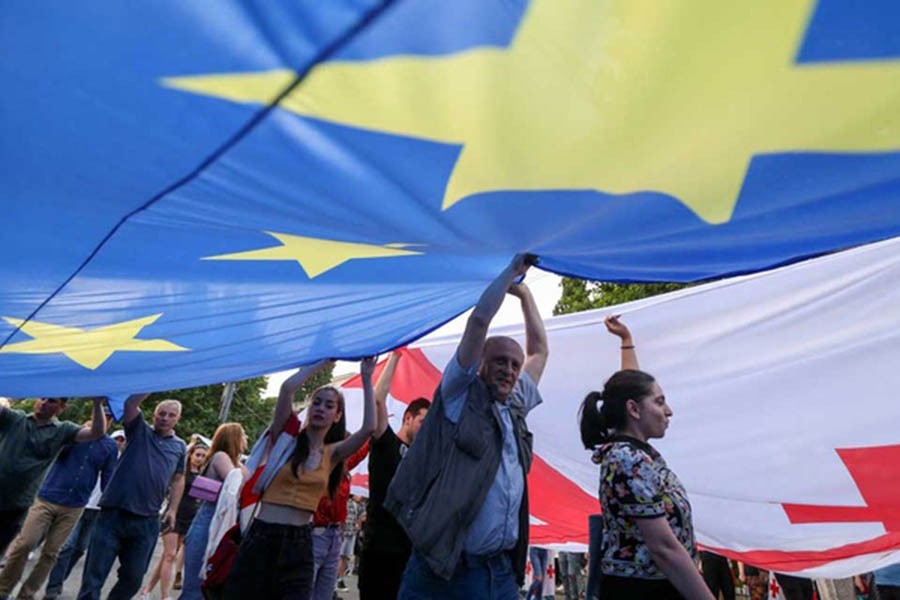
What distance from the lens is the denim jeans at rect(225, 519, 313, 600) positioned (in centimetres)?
372

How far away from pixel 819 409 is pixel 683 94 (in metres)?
3.12

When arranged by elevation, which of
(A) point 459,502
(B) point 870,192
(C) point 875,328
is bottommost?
(A) point 459,502

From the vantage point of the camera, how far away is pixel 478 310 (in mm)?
2734

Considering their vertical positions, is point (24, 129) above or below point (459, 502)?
above

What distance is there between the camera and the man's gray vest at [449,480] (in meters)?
2.55

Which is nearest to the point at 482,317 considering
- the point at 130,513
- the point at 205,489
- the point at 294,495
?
the point at 294,495

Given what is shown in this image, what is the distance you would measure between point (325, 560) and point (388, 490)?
7.94 feet

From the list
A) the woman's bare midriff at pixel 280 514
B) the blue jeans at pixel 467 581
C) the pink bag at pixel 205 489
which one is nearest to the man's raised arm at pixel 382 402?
the woman's bare midriff at pixel 280 514

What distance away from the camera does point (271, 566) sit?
3.79 meters

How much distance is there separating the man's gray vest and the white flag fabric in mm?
2195

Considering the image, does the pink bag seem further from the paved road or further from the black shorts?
the black shorts

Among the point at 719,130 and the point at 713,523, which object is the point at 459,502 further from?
the point at 713,523

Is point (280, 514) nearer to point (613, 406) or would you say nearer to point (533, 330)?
point (533, 330)

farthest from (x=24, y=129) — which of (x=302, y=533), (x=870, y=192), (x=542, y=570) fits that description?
(x=542, y=570)
